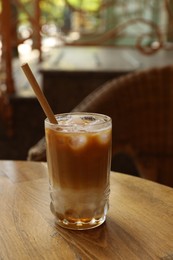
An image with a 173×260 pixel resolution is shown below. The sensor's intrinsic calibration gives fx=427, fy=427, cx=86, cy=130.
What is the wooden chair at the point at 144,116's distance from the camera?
5.11 feet

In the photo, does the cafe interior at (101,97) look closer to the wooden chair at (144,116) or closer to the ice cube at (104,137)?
the wooden chair at (144,116)

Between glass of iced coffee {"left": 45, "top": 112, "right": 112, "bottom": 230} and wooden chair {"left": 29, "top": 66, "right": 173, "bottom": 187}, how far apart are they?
800mm

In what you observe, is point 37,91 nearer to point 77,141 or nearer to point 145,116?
point 77,141

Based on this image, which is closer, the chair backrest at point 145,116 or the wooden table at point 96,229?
the wooden table at point 96,229

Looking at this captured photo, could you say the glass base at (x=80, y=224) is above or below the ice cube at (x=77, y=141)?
below

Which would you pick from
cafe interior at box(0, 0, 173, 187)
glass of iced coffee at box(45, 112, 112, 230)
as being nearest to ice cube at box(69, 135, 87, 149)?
glass of iced coffee at box(45, 112, 112, 230)

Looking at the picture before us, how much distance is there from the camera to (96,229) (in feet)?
2.31

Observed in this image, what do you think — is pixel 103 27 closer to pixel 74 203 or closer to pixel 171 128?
pixel 171 128

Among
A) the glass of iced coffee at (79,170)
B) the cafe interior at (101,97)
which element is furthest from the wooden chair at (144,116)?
the glass of iced coffee at (79,170)

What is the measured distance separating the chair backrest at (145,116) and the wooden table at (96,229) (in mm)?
659

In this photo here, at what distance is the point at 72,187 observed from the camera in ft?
2.33

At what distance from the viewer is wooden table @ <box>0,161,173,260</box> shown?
635mm

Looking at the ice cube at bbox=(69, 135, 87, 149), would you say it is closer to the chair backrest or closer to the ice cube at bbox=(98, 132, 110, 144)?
the ice cube at bbox=(98, 132, 110, 144)

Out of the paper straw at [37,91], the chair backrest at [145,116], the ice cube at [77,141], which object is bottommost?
the chair backrest at [145,116]
